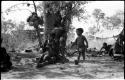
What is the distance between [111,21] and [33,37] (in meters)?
33.3

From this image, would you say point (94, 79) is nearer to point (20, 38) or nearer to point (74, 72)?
point (74, 72)

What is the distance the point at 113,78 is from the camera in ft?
24.4

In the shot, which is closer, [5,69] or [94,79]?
[94,79]

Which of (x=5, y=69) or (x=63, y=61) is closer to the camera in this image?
(x=5, y=69)

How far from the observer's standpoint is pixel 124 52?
14.2 m

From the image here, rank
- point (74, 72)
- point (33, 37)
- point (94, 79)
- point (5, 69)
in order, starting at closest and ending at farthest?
point (94, 79)
point (74, 72)
point (5, 69)
point (33, 37)

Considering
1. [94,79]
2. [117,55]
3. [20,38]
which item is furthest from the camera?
[20,38]

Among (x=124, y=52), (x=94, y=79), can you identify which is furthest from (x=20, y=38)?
(x=94, y=79)

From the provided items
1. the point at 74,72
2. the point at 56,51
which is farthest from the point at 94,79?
the point at 56,51

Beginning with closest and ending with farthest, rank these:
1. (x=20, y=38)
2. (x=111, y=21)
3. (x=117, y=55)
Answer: (x=117, y=55) → (x=20, y=38) → (x=111, y=21)

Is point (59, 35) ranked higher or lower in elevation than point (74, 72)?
higher

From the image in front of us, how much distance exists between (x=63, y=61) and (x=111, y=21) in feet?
158

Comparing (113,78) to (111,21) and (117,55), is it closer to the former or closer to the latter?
(117,55)

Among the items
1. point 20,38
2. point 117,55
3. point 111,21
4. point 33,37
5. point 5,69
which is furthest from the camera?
point 111,21
